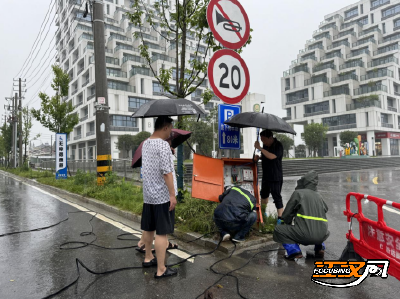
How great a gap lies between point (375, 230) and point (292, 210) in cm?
92

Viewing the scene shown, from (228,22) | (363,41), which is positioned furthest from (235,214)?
(363,41)

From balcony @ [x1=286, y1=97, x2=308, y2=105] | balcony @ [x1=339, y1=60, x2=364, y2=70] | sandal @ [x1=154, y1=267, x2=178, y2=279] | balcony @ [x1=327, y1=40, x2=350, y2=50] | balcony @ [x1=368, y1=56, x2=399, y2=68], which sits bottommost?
sandal @ [x1=154, y1=267, x2=178, y2=279]

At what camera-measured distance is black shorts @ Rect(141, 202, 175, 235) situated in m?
3.26

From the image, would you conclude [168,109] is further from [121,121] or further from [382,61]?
[382,61]

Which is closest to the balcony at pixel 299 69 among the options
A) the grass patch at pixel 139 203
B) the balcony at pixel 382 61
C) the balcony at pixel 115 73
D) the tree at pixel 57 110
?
the balcony at pixel 382 61

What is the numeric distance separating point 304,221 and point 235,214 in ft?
2.96

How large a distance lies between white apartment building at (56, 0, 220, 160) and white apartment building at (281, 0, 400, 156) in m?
22.4

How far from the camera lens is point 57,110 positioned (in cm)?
1697

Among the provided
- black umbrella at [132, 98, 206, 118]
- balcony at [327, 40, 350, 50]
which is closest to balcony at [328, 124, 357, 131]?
balcony at [327, 40, 350, 50]

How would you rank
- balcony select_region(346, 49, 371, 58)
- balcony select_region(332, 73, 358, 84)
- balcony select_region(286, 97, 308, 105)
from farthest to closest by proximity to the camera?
balcony select_region(286, 97, 308, 105), balcony select_region(346, 49, 371, 58), balcony select_region(332, 73, 358, 84)

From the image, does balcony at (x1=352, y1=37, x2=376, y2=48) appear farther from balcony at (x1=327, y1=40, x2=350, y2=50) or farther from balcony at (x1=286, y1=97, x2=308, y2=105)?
balcony at (x1=286, y1=97, x2=308, y2=105)

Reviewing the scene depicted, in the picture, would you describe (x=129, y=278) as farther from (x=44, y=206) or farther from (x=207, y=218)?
(x=44, y=206)

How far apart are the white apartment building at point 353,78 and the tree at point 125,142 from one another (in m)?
34.2

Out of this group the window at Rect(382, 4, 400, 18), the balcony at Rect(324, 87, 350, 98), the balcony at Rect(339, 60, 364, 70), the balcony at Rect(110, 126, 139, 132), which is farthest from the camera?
the window at Rect(382, 4, 400, 18)
